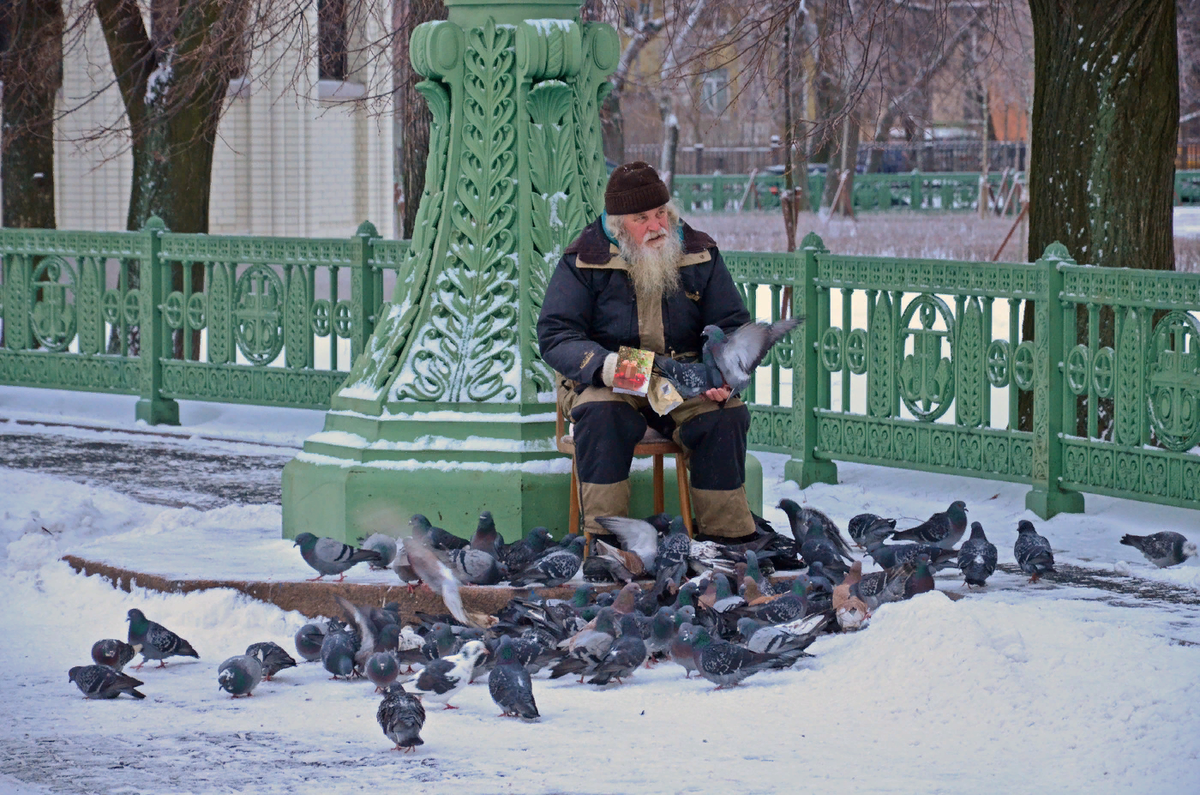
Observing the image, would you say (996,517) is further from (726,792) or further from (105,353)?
(105,353)

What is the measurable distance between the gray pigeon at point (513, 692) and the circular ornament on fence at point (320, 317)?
7.04 metres

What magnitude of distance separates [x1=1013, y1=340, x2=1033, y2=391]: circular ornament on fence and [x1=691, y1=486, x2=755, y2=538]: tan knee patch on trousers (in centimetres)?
259

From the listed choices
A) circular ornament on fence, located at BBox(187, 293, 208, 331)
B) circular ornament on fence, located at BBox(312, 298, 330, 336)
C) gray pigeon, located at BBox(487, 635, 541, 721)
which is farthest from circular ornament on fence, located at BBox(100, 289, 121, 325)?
gray pigeon, located at BBox(487, 635, 541, 721)

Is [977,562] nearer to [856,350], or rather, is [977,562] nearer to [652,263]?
[652,263]

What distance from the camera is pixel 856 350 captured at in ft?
34.9

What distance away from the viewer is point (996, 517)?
9766 millimetres

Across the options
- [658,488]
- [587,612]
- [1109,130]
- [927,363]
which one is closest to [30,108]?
[927,363]

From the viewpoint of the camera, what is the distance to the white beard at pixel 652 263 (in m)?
7.57

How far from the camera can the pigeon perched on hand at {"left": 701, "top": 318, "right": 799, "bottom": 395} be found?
7355 millimetres

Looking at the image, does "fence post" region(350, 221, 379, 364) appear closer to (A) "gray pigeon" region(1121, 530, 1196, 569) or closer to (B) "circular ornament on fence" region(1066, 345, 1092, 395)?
(B) "circular ornament on fence" region(1066, 345, 1092, 395)

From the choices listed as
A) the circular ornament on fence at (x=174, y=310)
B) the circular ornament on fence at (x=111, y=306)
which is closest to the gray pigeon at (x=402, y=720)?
the circular ornament on fence at (x=174, y=310)

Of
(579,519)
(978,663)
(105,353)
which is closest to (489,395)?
(579,519)

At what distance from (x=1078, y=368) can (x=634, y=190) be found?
3.07 meters

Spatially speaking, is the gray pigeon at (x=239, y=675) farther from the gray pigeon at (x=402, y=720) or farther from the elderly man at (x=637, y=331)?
the elderly man at (x=637, y=331)
